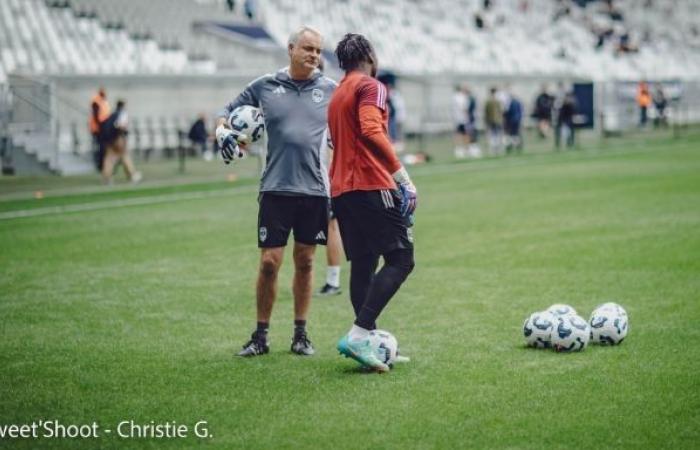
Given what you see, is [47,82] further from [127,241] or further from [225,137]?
[225,137]

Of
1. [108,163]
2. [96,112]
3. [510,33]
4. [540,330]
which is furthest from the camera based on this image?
[510,33]

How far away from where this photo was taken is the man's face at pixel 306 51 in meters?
8.19

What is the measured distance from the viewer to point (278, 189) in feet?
27.4

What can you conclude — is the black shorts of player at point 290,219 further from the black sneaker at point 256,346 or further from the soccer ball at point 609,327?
the soccer ball at point 609,327

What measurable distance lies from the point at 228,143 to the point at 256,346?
1.53m

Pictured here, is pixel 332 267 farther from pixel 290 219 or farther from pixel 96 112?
pixel 96 112

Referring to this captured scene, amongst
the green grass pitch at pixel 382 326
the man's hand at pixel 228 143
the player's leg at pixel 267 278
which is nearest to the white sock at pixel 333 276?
the green grass pitch at pixel 382 326

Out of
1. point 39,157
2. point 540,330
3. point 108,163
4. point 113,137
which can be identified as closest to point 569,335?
point 540,330

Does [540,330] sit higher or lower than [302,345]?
higher

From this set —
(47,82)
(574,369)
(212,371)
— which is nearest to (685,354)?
(574,369)

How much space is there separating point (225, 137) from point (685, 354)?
143 inches

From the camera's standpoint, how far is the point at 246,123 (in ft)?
27.6

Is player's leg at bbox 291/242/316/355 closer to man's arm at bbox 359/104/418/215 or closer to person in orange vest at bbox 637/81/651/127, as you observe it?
man's arm at bbox 359/104/418/215

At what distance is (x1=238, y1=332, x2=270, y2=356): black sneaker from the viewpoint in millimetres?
8523
